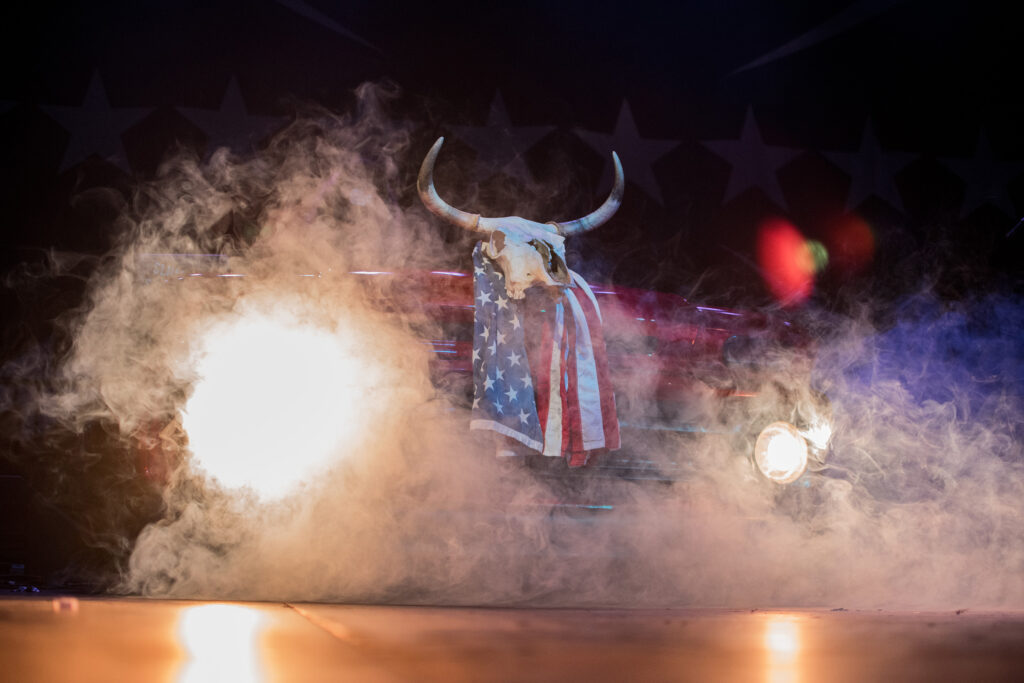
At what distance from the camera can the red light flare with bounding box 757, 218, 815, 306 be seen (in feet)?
16.0

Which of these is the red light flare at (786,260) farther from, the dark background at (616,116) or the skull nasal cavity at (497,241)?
the skull nasal cavity at (497,241)

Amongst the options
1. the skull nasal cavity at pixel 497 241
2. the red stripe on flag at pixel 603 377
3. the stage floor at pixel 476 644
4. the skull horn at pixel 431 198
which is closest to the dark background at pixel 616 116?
the skull horn at pixel 431 198

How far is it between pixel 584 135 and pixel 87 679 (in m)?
4.05

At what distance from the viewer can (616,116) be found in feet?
15.6

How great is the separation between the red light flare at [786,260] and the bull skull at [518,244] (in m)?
1.90

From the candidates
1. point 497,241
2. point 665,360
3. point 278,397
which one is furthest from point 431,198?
point 665,360

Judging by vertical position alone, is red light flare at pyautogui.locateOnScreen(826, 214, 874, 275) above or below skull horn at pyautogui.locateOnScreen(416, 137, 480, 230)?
above

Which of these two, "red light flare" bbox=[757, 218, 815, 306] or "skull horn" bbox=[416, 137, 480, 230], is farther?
"red light flare" bbox=[757, 218, 815, 306]

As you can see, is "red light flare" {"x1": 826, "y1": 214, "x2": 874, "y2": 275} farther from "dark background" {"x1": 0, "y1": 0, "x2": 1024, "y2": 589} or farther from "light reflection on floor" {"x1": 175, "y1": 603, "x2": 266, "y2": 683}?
"light reflection on floor" {"x1": 175, "y1": 603, "x2": 266, "y2": 683}

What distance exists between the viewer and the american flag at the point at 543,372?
2848 millimetres

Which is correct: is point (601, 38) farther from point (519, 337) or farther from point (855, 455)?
point (855, 455)

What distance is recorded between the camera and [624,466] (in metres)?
2.81

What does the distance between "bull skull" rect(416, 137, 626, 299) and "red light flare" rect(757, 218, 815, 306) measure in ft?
6.25

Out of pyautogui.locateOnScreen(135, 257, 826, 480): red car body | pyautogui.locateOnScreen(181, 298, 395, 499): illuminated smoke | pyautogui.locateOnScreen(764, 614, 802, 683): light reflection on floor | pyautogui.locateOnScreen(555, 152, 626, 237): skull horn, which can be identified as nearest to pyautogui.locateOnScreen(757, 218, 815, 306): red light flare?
pyautogui.locateOnScreen(555, 152, 626, 237): skull horn
